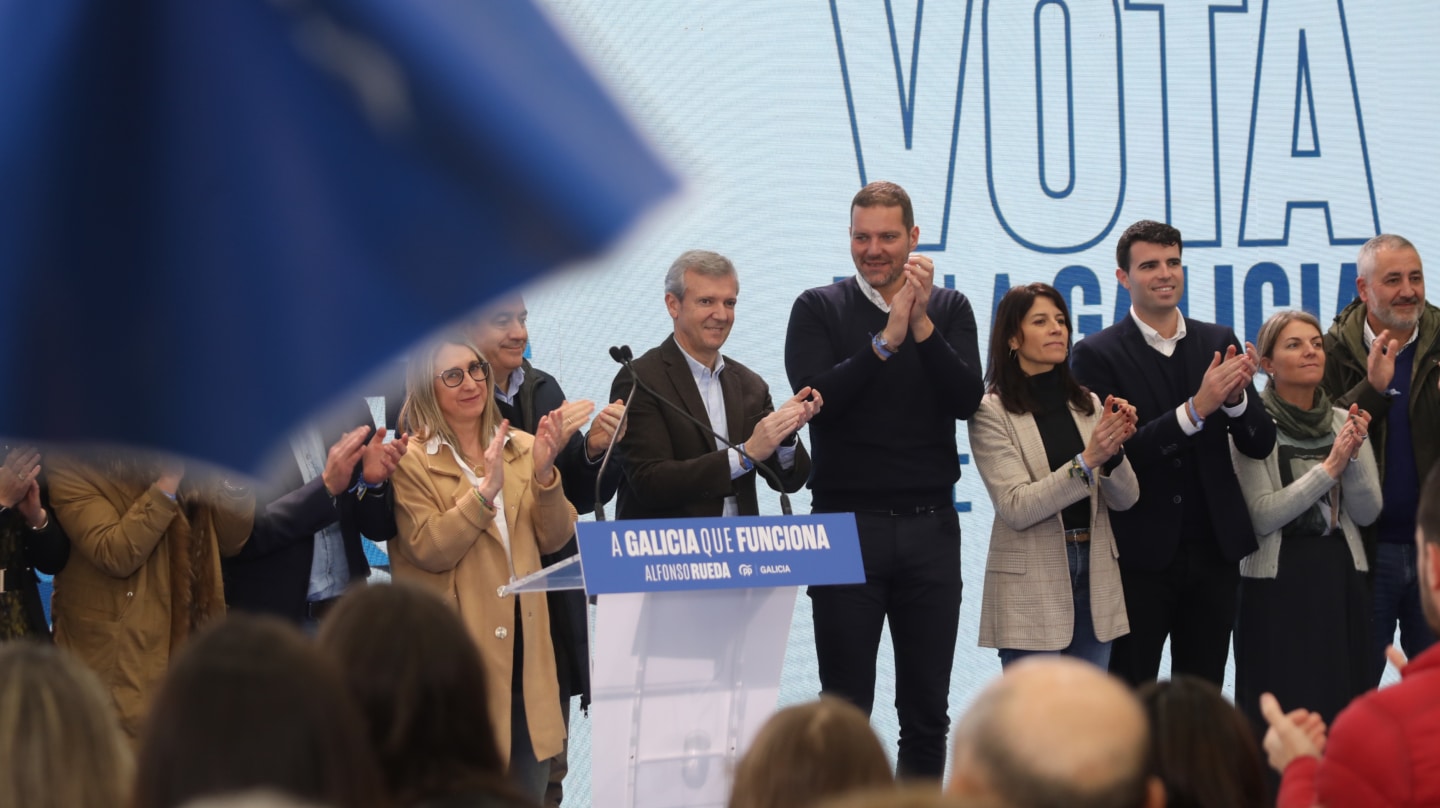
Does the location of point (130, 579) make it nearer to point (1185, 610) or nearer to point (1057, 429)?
point (1057, 429)

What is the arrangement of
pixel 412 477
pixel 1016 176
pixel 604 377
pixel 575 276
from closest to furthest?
1. pixel 575 276
2. pixel 412 477
3. pixel 604 377
4. pixel 1016 176

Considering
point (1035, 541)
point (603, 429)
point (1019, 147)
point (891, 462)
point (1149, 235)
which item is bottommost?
point (1035, 541)

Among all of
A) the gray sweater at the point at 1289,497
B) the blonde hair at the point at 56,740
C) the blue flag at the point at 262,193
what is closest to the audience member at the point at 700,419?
the gray sweater at the point at 1289,497

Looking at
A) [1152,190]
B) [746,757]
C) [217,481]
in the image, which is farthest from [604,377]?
[217,481]

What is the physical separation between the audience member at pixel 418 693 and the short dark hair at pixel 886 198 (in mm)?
2844

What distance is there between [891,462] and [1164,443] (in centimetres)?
79

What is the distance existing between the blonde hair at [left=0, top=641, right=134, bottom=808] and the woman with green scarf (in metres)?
3.80

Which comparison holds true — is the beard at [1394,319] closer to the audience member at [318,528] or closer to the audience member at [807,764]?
the audience member at [318,528]

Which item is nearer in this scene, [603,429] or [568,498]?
[603,429]

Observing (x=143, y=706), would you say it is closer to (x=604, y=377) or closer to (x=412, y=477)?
(x=412, y=477)

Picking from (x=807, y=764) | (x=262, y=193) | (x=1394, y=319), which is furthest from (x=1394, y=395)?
(x=262, y=193)

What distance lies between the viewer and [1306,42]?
6059 mm

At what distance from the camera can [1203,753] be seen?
2.24 metres

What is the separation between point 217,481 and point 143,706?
119 inches
